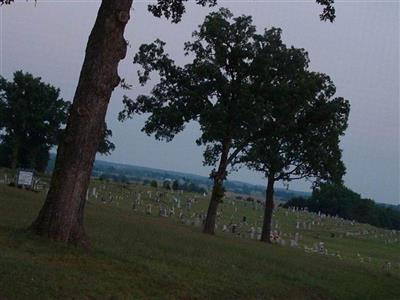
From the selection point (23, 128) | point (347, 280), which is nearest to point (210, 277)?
point (347, 280)

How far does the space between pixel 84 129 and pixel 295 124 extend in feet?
64.0

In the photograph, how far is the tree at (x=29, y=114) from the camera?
182 feet

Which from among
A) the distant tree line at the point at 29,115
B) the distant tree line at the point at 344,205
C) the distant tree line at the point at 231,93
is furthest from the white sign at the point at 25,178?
the distant tree line at the point at 344,205

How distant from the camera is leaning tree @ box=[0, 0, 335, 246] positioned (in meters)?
11.7

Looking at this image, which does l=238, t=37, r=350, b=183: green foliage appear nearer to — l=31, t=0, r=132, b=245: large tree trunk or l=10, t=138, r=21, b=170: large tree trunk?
l=31, t=0, r=132, b=245: large tree trunk

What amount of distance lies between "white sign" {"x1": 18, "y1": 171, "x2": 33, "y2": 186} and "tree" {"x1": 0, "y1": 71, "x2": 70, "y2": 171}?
840 inches

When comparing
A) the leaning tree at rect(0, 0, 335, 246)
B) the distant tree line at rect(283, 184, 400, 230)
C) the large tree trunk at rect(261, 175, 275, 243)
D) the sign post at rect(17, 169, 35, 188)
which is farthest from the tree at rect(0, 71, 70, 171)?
the leaning tree at rect(0, 0, 335, 246)

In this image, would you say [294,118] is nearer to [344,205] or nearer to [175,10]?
[175,10]

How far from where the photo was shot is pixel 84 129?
11.9 m

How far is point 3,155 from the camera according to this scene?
2496 inches

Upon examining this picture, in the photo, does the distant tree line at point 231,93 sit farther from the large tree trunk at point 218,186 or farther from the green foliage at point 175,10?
the green foliage at point 175,10

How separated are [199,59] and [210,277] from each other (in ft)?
56.1

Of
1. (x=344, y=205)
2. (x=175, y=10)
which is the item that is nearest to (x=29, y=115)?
(x=175, y=10)

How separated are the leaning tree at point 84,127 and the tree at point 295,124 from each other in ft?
52.5
